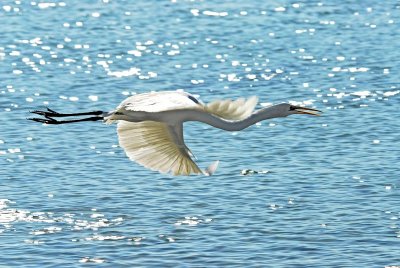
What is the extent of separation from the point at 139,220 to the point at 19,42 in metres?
25.3

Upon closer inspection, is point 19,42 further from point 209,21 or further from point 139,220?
point 139,220

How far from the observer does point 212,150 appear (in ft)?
113

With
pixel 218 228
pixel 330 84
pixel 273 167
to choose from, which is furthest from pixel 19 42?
pixel 218 228

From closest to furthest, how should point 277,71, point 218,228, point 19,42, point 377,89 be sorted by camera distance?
1. point 218,228
2. point 377,89
3. point 277,71
4. point 19,42

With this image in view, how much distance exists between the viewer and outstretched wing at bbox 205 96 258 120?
60.9 ft

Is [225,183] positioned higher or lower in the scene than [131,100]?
lower

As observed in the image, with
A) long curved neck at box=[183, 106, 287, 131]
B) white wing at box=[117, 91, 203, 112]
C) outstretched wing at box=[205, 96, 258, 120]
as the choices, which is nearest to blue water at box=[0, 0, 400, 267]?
long curved neck at box=[183, 106, 287, 131]

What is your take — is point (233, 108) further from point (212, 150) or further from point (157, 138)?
point (212, 150)

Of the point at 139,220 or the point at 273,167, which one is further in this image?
the point at 273,167

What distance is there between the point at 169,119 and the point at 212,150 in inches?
547

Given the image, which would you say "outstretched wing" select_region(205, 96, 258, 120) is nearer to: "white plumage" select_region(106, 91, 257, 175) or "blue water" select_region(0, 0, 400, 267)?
"white plumage" select_region(106, 91, 257, 175)

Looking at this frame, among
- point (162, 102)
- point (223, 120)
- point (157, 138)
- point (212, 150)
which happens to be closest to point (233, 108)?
point (223, 120)

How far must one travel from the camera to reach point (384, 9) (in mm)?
59469

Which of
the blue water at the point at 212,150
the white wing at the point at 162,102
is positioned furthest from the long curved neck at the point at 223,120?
the blue water at the point at 212,150
